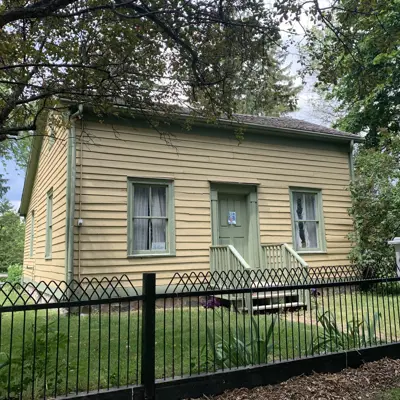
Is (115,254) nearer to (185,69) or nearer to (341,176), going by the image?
(185,69)

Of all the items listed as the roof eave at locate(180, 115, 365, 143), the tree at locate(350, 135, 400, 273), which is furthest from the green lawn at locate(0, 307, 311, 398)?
the roof eave at locate(180, 115, 365, 143)

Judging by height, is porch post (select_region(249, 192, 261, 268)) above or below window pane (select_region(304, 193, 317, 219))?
below

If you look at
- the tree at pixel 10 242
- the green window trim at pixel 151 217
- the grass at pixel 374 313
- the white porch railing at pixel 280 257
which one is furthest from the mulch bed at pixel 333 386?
the tree at pixel 10 242

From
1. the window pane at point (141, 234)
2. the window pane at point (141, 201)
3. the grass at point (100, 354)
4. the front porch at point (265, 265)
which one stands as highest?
the window pane at point (141, 201)

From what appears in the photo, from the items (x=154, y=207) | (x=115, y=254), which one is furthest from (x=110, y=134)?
(x=115, y=254)

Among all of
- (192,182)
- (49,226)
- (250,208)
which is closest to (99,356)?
(192,182)

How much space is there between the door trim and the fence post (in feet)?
19.8

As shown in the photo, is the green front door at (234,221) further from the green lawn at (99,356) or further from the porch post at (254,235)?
the green lawn at (99,356)

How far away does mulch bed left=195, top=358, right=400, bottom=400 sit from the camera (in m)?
3.71

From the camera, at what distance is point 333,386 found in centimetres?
394

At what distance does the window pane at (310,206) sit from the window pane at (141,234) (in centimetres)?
467

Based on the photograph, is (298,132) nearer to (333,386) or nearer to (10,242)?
(333,386)

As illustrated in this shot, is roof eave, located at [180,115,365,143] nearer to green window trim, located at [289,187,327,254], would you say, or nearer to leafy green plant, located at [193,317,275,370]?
green window trim, located at [289,187,327,254]

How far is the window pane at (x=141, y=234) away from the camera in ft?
28.8
